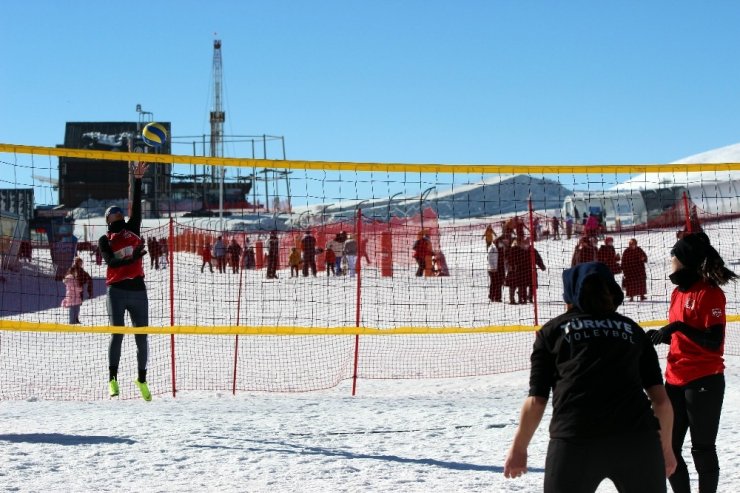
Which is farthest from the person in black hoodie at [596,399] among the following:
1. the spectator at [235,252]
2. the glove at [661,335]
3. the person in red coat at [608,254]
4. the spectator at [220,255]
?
the spectator at [220,255]

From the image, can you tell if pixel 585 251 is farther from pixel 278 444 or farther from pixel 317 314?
pixel 278 444

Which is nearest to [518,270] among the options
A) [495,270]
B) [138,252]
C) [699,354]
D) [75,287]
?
[495,270]

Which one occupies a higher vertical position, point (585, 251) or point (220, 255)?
point (220, 255)

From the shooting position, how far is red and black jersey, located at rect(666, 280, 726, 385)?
4.50 metres

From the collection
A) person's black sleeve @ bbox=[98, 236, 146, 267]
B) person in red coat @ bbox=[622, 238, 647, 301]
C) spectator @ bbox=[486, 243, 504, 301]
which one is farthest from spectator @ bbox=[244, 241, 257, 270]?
person's black sleeve @ bbox=[98, 236, 146, 267]

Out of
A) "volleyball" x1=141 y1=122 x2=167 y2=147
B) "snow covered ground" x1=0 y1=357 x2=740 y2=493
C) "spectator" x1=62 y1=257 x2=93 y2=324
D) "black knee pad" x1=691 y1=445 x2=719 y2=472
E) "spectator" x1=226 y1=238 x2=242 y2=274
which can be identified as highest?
"volleyball" x1=141 y1=122 x2=167 y2=147

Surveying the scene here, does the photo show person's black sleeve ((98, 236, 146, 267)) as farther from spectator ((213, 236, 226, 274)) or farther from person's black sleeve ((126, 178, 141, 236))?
spectator ((213, 236, 226, 274))

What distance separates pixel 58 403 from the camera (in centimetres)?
886

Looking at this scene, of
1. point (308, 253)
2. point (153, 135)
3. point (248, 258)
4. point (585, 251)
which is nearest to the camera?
point (585, 251)

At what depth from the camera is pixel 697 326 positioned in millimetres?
4523

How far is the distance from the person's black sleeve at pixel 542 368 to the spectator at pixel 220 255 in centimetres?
1484

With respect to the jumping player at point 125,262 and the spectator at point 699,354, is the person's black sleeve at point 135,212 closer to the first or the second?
the jumping player at point 125,262

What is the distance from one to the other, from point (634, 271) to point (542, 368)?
1410 cm

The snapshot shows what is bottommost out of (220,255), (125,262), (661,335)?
(661,335)
